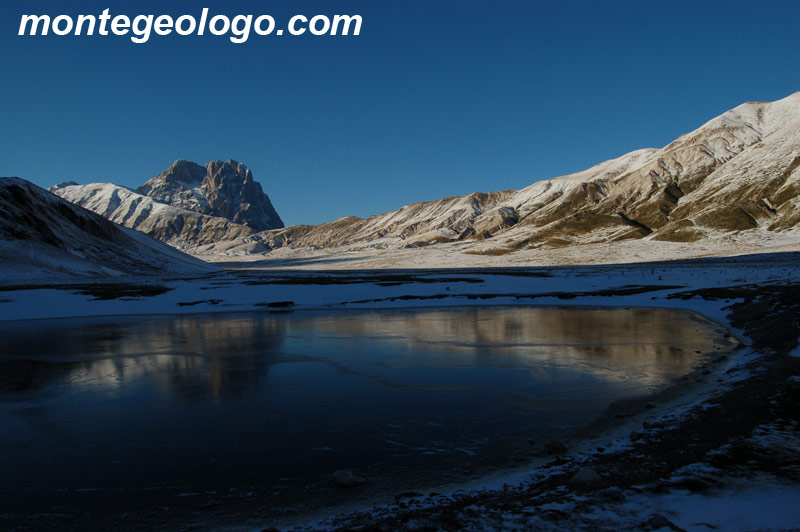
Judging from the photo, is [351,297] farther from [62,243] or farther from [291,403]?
[62,243]

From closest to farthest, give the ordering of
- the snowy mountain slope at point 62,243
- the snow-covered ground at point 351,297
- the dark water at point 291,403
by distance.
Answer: the dark water at point 291,403 → the snow-covered ground at point 351,297 → the snowy mountain slope at point 62,243

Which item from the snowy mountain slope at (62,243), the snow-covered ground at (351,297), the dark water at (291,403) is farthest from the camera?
the snowy mountain slope at (62,243)

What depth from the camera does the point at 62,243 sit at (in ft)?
339

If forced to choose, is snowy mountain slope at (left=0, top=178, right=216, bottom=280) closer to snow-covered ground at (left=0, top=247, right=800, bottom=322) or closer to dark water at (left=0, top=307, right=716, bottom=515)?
snow-covered ground at (left=0, top=247, right=800, bottom=322)

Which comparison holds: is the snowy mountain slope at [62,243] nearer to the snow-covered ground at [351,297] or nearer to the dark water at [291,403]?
the snow-covered ground at [351,297]

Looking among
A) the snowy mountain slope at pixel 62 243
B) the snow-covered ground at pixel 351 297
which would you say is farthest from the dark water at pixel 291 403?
the snowy mountain slope at pixel 62 243

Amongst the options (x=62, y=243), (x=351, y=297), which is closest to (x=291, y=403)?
(x=351, y=297)

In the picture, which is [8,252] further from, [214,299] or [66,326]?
[66,326]

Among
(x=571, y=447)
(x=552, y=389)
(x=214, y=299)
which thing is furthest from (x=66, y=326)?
(x=571, y=447)

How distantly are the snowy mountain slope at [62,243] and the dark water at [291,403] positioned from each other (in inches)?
2990

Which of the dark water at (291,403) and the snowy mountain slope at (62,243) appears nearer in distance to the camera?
the dark water at (291,403)

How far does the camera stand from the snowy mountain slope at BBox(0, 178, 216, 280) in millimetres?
88438

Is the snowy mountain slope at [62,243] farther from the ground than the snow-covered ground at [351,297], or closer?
farther from the ground

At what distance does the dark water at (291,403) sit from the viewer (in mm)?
8727
